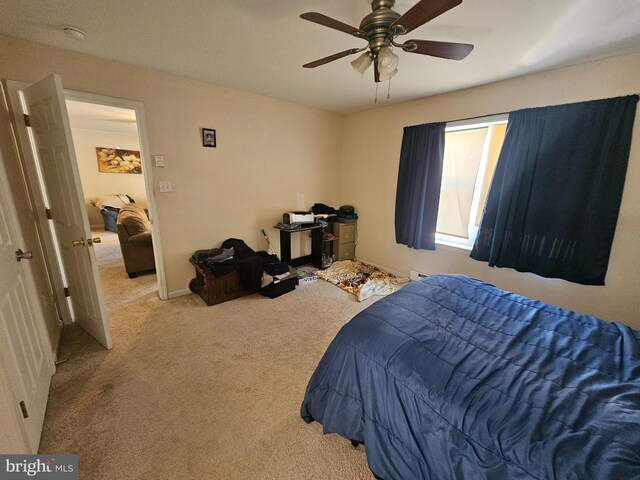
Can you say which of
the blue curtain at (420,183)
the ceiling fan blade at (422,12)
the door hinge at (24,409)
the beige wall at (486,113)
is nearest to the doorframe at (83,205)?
the door hinge at (24,409)

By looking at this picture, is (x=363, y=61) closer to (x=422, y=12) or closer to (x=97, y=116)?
(x=422, y=12)

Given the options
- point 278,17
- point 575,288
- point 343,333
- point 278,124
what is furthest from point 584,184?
point 278,124

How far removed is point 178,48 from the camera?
6.66ft

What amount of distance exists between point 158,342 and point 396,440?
2043mm

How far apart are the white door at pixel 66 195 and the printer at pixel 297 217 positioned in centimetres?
214

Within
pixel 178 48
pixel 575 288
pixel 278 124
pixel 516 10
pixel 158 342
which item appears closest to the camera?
pixel 516 10

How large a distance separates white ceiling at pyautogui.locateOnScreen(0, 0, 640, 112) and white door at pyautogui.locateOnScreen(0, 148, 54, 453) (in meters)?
1.19

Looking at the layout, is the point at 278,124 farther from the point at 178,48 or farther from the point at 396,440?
the point at 396,440

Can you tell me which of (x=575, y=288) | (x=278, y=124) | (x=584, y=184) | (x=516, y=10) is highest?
(x=516, y=10)

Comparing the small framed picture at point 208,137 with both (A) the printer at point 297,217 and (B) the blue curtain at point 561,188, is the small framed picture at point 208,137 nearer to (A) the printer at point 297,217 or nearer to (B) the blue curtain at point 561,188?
(A) the printer at point 297,217

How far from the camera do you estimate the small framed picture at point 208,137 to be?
287cm

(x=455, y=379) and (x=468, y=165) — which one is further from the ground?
(x=468, y=165)

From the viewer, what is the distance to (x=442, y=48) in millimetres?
1399

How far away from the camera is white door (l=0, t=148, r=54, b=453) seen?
1.10 meters
